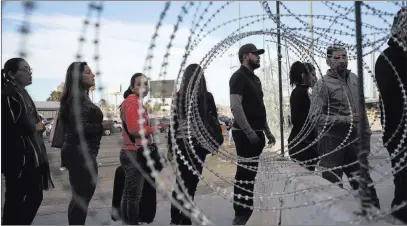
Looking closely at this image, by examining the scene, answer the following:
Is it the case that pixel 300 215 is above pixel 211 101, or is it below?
below

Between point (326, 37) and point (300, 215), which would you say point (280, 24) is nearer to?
point (326, 37)

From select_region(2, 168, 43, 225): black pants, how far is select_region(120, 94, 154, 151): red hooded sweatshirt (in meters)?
0.97

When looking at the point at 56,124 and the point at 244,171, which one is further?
the point at 244,171

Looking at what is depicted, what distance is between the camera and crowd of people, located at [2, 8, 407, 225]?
350 cm

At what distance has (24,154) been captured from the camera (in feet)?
11.4

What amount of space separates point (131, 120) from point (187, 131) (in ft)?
1.80

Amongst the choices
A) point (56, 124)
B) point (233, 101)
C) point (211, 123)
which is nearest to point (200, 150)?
point (211, 123)

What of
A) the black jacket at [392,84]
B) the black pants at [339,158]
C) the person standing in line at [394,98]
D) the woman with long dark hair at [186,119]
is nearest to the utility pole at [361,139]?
the person standing in line at [394,98]

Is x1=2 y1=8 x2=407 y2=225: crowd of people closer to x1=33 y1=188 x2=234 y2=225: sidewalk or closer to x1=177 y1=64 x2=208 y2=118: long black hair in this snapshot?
x1=177 y1=64 x2=208 y2=118: long black hair

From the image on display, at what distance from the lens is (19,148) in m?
Answer: 3.46

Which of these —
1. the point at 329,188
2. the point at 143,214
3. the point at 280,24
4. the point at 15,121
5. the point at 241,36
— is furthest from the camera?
the point at 143,214

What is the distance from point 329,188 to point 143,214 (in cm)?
236

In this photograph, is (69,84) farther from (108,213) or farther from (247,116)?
(108,213)

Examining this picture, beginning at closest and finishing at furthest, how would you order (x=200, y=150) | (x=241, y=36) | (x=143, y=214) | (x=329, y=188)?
1. (x=329, y=188)
2. (x=241, y=36)
3. (x=200, y=150)
4. (x=143, y=214)
